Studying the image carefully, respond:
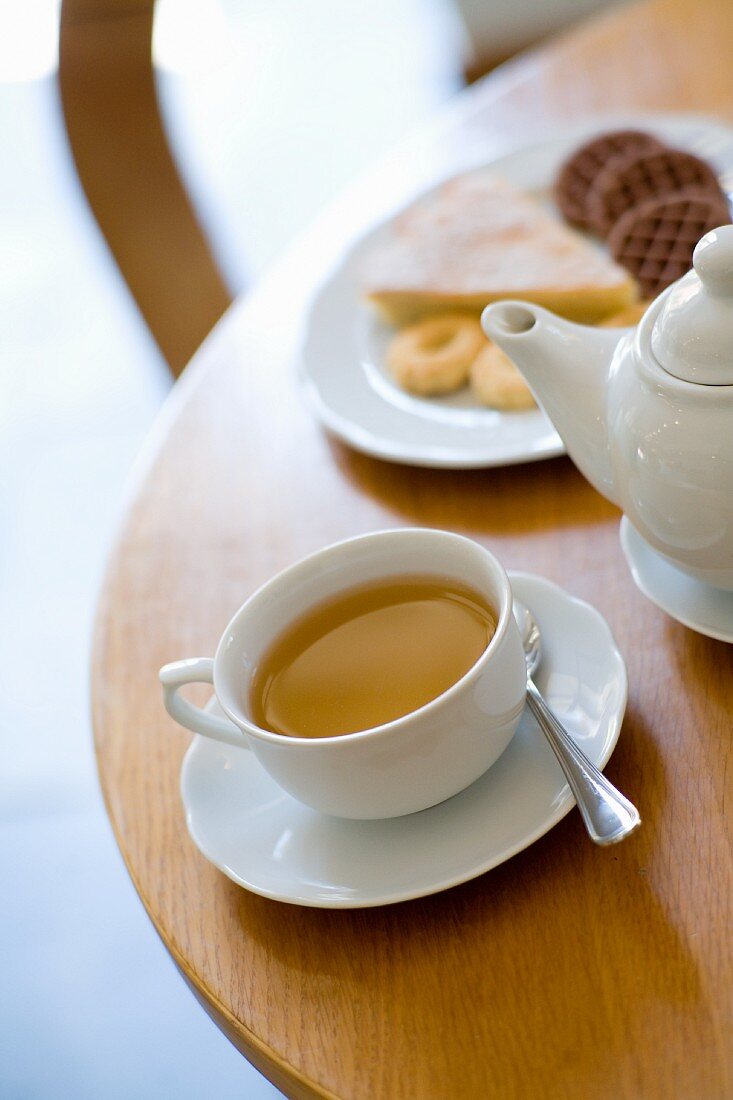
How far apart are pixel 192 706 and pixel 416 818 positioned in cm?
13

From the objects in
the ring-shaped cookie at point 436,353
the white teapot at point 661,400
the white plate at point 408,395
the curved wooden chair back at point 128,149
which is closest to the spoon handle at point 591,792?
the white teapot at point 661,400

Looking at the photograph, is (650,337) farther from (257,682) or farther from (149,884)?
(149,884)

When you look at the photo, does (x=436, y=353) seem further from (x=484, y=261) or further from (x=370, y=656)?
(x=370, y=656)

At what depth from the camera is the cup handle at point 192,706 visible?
1.79ft

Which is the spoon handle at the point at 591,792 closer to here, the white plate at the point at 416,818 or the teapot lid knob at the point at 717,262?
the white plate at the point at 416,818

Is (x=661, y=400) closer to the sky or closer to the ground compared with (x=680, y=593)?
closer to the sky

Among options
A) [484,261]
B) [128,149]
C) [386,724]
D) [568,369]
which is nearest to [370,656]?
[386,724]

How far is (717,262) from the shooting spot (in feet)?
1.55

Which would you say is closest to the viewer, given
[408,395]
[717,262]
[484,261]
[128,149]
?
[717,262]

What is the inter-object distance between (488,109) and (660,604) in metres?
0.83

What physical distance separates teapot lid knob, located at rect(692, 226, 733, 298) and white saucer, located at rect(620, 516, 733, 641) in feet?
0.48

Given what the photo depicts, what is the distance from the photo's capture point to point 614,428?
558 mm

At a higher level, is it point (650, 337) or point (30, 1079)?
point (650, 337)

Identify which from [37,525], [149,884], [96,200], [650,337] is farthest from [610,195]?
[37,525]
